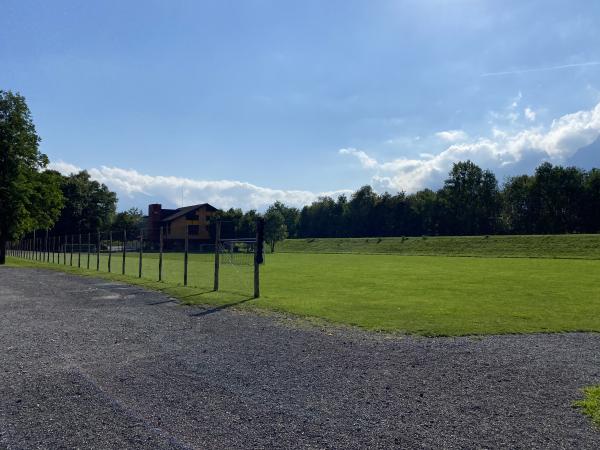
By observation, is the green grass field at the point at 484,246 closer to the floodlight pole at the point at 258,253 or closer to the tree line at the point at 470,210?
the tree line at the point at 470,210

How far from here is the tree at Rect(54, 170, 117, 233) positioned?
9562 cm

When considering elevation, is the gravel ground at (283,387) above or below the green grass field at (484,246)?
below

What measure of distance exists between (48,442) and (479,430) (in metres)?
4.04

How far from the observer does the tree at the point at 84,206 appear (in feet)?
314

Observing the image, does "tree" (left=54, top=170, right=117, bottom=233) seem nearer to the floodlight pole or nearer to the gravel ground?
the floodlight pole

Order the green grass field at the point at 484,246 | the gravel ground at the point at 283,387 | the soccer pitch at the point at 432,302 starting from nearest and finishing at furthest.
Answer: the gravel ground at the point at 283,387 → the soccer pitch at the point at 432,302 → the green grass field at the point at 484,246

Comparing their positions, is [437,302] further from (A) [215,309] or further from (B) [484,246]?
(B) [484,246]

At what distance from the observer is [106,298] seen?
1482 centimetres

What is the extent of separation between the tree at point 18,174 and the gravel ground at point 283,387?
35909mm

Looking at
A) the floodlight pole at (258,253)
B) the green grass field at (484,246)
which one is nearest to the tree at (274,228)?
the green grass field at (484,246)

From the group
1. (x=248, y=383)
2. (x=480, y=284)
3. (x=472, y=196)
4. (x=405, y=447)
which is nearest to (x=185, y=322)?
(x=248, y=383)

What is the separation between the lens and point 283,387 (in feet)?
19.5

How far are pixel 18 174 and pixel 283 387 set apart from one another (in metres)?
43.5

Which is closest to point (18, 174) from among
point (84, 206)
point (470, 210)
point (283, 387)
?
point (283, 387)
